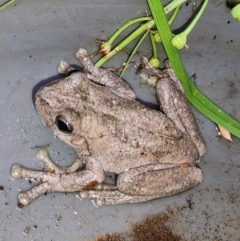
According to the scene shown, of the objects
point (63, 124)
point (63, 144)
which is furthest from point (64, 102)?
point (63, 144)

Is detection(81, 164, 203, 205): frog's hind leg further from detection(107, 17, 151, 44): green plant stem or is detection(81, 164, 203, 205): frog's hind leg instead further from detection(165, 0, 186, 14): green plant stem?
detection(165, 0, 186, 14): green plant stem

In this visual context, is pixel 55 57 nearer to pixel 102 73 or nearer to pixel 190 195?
pixel 102 73

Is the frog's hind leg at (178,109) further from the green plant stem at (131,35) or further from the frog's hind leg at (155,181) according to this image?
the green plant stem at (131,35)

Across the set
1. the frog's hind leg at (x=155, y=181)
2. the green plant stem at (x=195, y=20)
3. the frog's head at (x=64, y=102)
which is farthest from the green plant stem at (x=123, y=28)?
the frog's hind leg at (x=155, y=181)

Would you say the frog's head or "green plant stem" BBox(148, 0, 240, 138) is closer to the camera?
the frog's head

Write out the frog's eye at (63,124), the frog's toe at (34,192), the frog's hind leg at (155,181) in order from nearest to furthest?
the frog's eye at (63,124) < the frog's hind leg at (155,181) < the frog's toe at (34,192)

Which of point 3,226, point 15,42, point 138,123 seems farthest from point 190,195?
point 15,42

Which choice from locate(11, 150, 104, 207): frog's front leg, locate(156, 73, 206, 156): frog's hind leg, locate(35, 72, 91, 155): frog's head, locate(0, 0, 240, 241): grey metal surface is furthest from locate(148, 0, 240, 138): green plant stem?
locate(11, 150, 104, 207): frog's front leg
